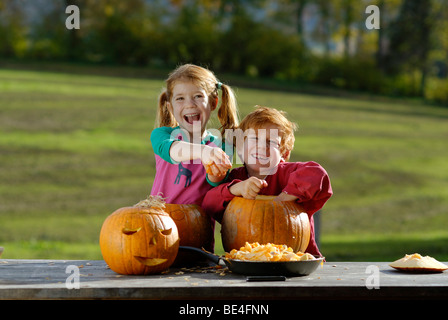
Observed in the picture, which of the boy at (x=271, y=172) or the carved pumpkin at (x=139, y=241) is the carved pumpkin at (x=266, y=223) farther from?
the carved pumpkin at (x=139, y=241)

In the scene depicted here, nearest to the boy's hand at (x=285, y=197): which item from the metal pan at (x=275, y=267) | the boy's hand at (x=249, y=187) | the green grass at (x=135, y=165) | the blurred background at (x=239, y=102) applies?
the boy's hand at (x=249, y=187)

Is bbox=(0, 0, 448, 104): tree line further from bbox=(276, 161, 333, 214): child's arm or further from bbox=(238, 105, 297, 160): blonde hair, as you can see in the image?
bbox=(276, 161, 333, 214): child's arm

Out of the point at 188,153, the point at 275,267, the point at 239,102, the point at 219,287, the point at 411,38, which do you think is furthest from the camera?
the point at 411,38

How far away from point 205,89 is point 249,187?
0.75 meters

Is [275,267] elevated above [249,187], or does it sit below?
below

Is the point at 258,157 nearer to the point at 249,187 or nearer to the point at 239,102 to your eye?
the point at 249,187

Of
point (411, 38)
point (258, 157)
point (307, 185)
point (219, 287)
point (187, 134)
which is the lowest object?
point (219, 287)

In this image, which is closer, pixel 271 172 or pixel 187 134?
pixel 271 172

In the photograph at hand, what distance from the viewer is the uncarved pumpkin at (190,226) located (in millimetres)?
3383

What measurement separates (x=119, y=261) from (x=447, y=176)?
15.9 metres

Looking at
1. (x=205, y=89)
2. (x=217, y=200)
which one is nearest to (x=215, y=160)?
(x=217, y=200)

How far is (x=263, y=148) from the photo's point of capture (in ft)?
11.6

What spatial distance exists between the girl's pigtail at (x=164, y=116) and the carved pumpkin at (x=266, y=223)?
0.84 meters

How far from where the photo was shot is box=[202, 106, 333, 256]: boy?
11.0ft
